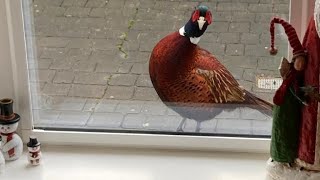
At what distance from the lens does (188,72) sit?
149cm

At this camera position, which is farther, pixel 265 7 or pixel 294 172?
pixel 265 7

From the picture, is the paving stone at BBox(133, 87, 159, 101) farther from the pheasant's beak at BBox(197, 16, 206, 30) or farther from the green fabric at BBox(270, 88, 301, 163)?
the green fabric at BBox(270, 88, 301, 163)

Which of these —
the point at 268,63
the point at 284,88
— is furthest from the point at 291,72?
the point at 268,63

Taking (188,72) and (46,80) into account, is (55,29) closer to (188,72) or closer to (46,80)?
(46,80)

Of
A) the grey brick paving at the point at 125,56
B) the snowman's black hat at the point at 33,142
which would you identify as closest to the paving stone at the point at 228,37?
the grey brick paving at the point at 125,56

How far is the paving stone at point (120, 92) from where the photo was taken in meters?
1.55

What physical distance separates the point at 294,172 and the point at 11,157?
1.99ft

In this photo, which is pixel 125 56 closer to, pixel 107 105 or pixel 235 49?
pixel 107 105

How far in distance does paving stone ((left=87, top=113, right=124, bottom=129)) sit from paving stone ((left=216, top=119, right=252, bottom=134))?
0.22 m

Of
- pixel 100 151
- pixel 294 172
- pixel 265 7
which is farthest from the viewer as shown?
pixel 100 151

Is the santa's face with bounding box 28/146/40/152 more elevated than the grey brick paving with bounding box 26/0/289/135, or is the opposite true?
the grey brick paving with bounding box 26/0/289/135

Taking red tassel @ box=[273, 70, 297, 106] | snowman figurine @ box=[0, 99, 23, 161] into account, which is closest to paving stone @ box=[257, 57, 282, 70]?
red tassel @ box=[273, 70, 297, 106]

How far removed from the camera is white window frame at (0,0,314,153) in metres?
1.48

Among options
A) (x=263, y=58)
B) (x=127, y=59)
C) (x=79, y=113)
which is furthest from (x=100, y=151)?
(x=263, y=58)
